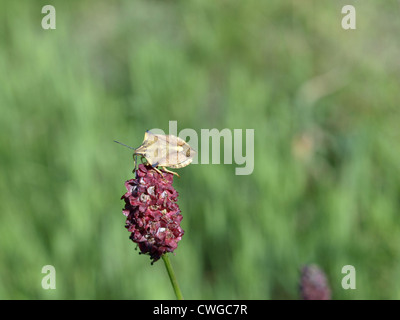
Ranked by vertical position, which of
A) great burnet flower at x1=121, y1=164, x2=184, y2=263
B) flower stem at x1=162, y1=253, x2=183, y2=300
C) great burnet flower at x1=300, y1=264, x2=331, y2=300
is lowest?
great burnet flower at x1=300, y1=264, x2=331, y2=300

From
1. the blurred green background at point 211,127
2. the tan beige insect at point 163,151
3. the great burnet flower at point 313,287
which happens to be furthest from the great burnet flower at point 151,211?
the blurred green background at point 211,127

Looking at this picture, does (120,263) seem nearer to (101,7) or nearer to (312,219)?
(312,219)

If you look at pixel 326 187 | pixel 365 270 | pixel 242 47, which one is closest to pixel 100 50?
pixel 242 47

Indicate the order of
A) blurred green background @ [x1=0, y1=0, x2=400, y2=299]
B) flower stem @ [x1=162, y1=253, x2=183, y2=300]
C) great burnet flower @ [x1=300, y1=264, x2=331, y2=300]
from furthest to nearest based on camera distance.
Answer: blurred green background @ [x1=0, y1=0, x2=400, y2=299], great burnet flower @ [x1=300, y1=264, x2=331, y2=300], flower stem @ [x1=162, y1=253, x2=183, y2=300]

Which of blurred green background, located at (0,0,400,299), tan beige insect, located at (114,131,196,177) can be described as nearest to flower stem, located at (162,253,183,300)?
tan beige insect, located at (114,131,196,177)

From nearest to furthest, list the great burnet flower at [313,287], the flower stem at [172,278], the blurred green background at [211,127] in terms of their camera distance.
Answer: the flower stem at [172,278] → the great burnet flower at [313,287] → the blurred green background at [211,127]

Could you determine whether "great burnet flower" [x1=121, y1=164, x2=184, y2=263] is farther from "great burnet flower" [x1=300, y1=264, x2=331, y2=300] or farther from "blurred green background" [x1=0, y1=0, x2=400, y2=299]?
"blurred green background" [x1=0, y1=0, x2=400, y2=299]

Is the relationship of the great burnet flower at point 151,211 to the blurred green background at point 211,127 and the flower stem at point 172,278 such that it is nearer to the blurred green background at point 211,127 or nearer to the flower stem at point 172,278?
the flower stem at point 172,278
